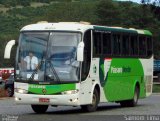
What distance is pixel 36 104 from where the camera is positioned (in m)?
22.0

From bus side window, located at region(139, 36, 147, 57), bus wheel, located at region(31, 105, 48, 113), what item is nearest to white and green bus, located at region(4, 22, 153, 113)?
bus wheel, located at region(31, 105, 48, 113)

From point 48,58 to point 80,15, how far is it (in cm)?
7936

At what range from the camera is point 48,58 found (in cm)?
2177

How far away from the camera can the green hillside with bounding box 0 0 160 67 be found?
8906 cm

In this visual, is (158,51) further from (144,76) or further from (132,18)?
(144,76)

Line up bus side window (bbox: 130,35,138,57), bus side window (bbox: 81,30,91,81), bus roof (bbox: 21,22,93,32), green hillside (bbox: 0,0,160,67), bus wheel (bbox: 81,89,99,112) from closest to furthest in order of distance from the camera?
1. bus side window (bbox: 81,30,91,81)
2. bus roof (bbox: 21,22,93,32)
3. bus wheel (bbox: 81,89,99,112)
4. bus side window (bbox: 130,35,138,57)
5. green hillside (bbox: 0,0,160,67)

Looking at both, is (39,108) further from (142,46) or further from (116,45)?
(142,46)

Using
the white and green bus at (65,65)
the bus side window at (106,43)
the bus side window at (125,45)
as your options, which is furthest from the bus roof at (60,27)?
the bus side window at (125,45)

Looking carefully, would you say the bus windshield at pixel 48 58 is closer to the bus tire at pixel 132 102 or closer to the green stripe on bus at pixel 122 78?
the green stripe on bus at pixel 122 78

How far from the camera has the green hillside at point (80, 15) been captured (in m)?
89.1

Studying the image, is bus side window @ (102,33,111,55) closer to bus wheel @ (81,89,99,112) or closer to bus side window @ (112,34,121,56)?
bus side window @ (112,34,121,56)

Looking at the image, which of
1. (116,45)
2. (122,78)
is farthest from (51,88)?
(122,78)

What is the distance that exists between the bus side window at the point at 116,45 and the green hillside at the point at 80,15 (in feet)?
184

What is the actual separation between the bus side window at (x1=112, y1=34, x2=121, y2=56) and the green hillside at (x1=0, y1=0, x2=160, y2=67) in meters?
56.1
